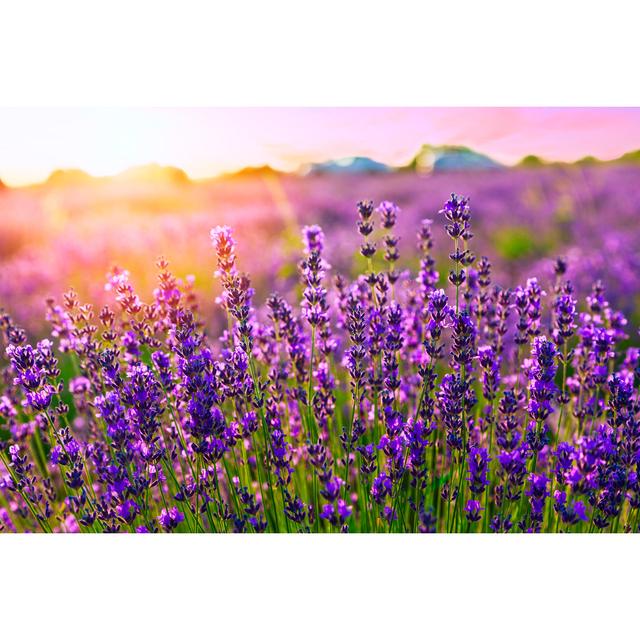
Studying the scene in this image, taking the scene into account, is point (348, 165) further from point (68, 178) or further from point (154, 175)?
Result: point (68, 178)

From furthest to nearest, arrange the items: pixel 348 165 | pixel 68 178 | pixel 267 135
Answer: pixel 348 165, pixel 68 178, pixel 267 135

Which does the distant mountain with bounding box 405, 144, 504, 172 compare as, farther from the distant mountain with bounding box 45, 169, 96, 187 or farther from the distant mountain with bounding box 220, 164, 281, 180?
the distant mountain with bounding box 45, 169, 96, 187

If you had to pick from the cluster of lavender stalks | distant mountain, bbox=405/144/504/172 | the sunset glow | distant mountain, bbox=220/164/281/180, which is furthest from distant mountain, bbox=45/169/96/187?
distant mountain, bbox=405/144/504/172

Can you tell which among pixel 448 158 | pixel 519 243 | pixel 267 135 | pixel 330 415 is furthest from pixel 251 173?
pixel 519 243

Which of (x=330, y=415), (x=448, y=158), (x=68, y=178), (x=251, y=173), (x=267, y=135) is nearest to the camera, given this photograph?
(x=330, y=415)

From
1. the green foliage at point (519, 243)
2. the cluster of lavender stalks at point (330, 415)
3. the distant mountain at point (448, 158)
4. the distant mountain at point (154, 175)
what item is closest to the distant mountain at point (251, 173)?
the distant mountain at point (154, 175)

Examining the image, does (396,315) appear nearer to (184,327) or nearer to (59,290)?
(184,327)
